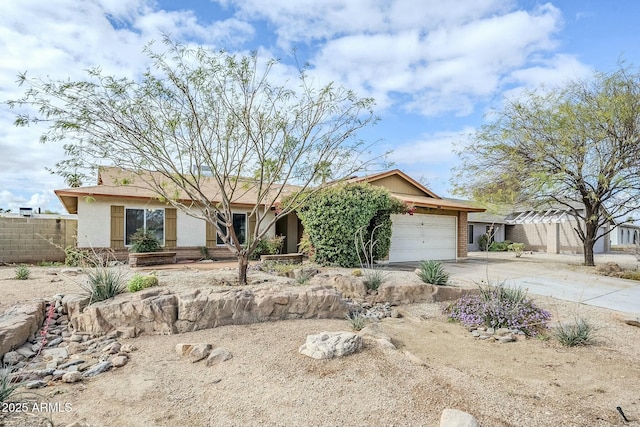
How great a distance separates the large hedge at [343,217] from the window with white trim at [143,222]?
19.8 ft

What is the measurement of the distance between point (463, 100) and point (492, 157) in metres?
3.63

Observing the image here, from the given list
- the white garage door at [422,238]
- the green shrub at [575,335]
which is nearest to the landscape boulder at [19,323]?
the green shrub at [575,335]

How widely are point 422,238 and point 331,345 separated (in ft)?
39.1

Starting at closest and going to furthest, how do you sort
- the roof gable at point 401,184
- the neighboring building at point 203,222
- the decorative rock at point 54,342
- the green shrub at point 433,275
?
the decorative rock at point 54,342 → the green shrub at point 433,275 → the neighboring building at point 203,222 → the roof gable at point 401,184

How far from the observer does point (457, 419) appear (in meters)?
2.63

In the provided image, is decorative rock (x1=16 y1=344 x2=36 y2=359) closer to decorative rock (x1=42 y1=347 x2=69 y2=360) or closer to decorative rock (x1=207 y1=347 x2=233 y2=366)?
decorative rock (x1=42 y1=347 x2=69 y2=360)

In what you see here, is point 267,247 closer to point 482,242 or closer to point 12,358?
point 12,358

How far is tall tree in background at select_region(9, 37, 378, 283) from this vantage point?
6.32 m

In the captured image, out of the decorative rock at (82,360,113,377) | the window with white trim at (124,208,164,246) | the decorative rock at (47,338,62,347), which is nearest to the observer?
the decorative rock at (82,360,113,377)

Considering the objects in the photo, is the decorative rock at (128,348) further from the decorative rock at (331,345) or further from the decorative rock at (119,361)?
the decorative rock at (331,345)

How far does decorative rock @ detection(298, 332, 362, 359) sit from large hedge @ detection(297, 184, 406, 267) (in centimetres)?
693

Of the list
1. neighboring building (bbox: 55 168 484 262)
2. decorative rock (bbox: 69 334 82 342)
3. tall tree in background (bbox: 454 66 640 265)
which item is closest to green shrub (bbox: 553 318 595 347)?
decorative rock (bbox: 69 334 82 342)

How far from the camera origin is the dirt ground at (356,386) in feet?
9.25

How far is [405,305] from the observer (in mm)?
7039
